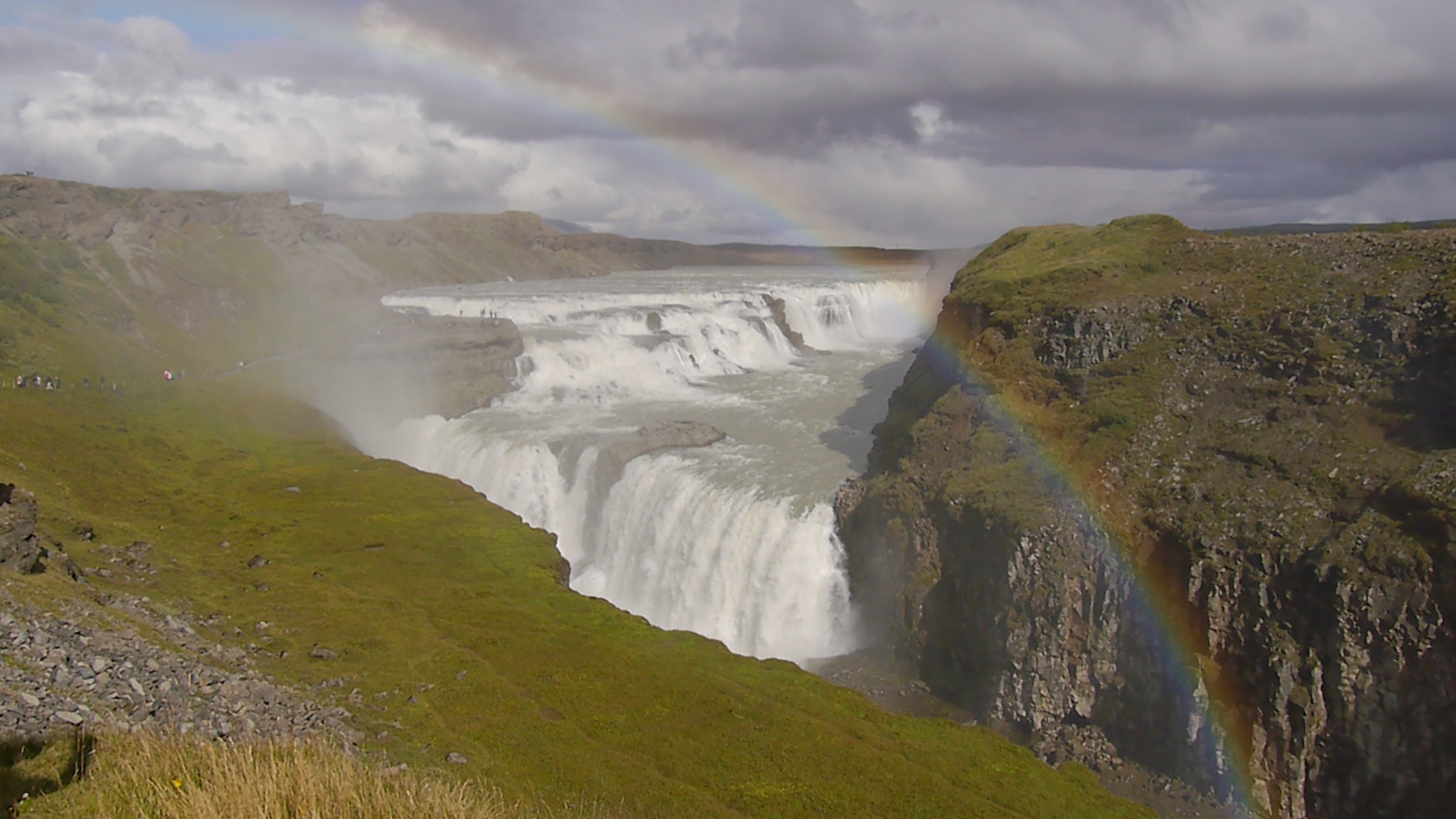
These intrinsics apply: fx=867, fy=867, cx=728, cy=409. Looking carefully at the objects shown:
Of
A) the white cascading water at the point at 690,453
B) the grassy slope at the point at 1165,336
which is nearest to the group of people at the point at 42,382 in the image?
the white cascading water at the point at 690,453

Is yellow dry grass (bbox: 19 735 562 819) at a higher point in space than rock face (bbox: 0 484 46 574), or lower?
higher

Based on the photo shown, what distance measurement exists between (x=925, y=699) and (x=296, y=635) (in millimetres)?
17702

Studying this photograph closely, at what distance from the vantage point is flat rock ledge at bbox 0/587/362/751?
11.4m

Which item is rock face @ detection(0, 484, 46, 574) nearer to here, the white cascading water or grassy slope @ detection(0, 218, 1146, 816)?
grassy slope @ detection(0, 218, 1146, 816)

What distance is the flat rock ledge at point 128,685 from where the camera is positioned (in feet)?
37.3

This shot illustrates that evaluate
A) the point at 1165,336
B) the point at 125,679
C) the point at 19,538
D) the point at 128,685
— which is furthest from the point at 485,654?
the point at 1165,336

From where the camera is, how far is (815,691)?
21.8m

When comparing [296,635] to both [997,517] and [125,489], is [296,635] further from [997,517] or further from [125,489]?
[997,517]

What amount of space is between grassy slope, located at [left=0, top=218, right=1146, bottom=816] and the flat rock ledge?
53.2 inches

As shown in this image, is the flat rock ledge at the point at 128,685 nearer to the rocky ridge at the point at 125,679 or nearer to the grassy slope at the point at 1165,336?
the rocky ridge at the point at 125,679

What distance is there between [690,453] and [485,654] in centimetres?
2049

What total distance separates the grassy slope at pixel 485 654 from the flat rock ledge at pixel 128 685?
4.43 ft

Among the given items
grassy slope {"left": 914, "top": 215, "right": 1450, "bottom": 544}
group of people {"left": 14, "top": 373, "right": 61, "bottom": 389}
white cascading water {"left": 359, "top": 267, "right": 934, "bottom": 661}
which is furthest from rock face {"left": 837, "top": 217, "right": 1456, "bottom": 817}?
→ group of people {"left": 14, "top": 373, "right": 61, "bottom": 389}

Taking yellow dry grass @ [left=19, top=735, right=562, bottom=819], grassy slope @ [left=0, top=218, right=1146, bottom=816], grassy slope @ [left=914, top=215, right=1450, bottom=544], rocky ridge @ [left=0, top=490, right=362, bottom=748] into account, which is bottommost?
grassy slope @ [left=0, top=218, right=1146, bottom=816]
